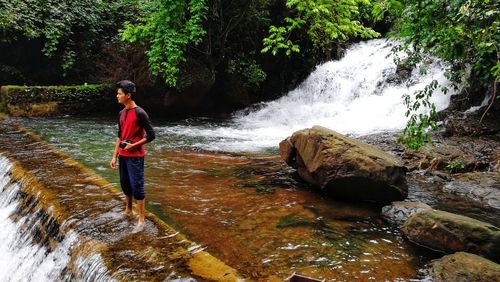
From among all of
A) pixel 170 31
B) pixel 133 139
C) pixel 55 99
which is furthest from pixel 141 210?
pixel 55 99

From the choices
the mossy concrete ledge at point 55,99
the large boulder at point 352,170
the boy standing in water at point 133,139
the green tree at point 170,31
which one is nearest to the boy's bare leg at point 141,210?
the boy standing in water at point 133,139

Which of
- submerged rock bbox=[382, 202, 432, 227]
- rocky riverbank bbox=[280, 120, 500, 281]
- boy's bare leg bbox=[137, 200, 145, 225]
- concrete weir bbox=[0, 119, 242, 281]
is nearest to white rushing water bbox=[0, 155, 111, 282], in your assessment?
concrete weir bbox=[0, 119, 242, 281]

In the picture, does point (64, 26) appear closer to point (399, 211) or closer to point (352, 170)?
point (352, 170)

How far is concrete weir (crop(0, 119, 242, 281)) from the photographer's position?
3766 mm

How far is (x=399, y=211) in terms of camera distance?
583cm

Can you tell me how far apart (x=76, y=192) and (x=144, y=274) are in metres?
2.75

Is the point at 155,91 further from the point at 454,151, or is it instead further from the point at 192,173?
the point at 454,151

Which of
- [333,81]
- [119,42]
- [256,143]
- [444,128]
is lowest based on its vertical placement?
[256,143]

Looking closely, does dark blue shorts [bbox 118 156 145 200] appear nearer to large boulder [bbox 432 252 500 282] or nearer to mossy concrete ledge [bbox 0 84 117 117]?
large boulder [bbox 432 252 500 282]

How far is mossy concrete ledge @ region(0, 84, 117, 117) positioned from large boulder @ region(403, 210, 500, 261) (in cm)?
1430

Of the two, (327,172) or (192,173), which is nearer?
(327,172)

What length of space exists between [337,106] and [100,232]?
1337 centimetres

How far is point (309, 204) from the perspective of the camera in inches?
246

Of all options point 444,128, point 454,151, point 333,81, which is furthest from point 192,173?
point 333,81
